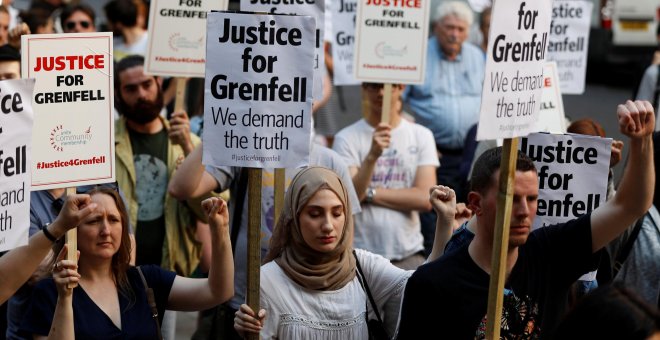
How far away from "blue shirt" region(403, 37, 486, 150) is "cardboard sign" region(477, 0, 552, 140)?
4.56m

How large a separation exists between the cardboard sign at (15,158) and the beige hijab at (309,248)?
1067mm

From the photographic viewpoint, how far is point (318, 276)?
5.41 metres

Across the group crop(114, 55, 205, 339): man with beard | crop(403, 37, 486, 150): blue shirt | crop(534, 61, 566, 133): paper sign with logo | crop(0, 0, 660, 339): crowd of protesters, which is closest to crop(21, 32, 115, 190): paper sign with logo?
crop(0, 0, 660, 339): crowd of protesters

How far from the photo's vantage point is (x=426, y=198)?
7852 mm

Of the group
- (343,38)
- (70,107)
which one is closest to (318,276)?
(70,107)

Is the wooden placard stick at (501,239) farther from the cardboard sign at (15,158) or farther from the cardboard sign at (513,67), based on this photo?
the cardboard sign at (15,158)

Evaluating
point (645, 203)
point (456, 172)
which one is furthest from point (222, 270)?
point (456, 172)

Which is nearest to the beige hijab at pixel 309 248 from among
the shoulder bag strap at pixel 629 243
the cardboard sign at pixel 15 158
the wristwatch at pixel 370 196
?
the cardboard sign at pixel 15 158

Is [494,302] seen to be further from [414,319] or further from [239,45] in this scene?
[239,45]

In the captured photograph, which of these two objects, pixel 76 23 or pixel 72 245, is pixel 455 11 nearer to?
pixel 76 23

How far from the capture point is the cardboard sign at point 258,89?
5.54 metres

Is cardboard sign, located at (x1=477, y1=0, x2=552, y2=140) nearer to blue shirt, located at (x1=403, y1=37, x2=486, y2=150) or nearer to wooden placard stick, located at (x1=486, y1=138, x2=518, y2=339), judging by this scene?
wooden placard stick, located at (x1=486, y1=138, x2=518, y2=339)

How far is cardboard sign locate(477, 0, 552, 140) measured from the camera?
510 cm

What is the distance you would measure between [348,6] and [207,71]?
14.0 feet
